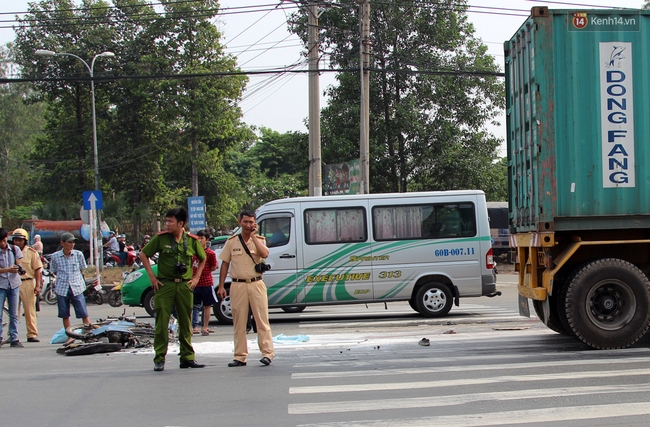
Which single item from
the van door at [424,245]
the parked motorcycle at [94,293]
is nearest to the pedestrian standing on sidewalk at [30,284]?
the van door at [424,245]

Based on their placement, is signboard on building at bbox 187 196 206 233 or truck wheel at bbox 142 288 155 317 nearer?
truck wheel at bbox 142 288 155 317

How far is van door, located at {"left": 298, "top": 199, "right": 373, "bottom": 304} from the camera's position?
551 inches

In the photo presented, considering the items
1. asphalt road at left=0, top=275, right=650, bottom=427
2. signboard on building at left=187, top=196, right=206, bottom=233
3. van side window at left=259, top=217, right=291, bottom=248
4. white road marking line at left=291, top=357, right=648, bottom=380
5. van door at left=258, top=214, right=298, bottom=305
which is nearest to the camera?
asphalt road at left=0, top=275, right=650, bottom=427

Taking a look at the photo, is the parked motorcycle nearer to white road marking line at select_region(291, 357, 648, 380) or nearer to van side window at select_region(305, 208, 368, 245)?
van side window at select_region(305, 208, 368, 245)

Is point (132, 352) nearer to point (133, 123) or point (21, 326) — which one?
point (21, 326)

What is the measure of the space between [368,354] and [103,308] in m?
12.7

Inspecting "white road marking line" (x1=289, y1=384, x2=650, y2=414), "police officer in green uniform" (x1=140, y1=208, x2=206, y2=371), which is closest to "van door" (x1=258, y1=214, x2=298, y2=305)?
"police officer in green uniform" (x1=140, y1=208, x2=206, y2=371)

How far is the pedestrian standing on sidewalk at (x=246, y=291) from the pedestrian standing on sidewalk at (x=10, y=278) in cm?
447

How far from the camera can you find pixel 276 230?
46.3 ft

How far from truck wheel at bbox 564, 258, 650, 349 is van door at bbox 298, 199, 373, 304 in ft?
18.8

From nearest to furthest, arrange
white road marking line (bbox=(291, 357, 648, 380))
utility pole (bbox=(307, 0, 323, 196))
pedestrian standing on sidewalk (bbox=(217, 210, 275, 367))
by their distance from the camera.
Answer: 1. white road marking line (bbox=(291, 357, 648, 380))
2. pedestrian standing on sidewalk (bbox=(217, 210, 275, 367))
3. utility pole (bbox=(307, 0, 323, 196))

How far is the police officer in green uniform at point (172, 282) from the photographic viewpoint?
27.5 feet

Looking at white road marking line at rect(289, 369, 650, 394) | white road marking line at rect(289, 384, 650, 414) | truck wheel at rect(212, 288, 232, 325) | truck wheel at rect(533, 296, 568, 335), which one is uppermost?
truck wheel at rect(533, 296, 568, 335)

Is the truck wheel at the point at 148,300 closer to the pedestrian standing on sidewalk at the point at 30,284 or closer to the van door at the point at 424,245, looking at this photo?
the pedestrian standing on sidewalk at the point at 30,284
